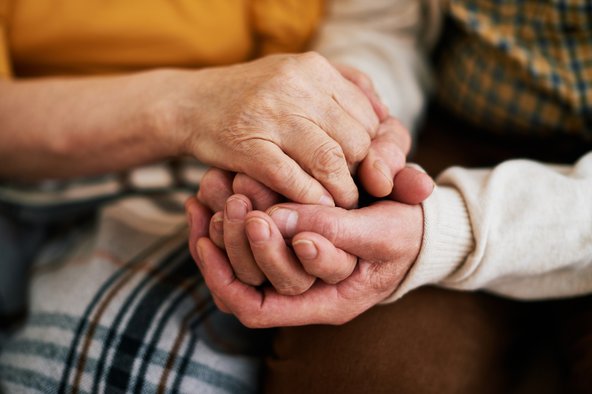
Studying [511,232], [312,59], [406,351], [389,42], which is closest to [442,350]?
[406,351]

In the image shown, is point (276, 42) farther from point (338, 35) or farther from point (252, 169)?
point (252, 169)

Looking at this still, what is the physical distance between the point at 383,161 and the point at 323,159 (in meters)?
0.08

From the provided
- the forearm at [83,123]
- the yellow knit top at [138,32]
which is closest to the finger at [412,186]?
the forearm at [83,123]

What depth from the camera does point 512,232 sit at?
1.87 ft

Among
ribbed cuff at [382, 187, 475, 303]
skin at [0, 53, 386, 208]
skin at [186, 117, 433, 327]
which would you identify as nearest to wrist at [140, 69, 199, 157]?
skin at [0, 53, 386, 208]

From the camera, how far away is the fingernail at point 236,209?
52 centimetres

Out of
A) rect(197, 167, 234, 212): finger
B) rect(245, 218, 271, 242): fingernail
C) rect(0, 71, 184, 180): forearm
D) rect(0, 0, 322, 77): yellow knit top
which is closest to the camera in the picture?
rect(245, 218, 271, 242): fingernail

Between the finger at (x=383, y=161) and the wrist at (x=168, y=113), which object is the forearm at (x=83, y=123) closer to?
the wrist at (x=168, y=113)

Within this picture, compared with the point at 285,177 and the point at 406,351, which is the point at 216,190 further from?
the point at 406,351

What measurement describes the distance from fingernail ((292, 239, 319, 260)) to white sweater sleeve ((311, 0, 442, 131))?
1.32 ft

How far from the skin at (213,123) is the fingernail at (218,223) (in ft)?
0.21

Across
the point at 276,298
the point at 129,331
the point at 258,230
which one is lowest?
the point at 129,331

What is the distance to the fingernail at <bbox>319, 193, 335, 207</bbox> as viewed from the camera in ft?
1.80

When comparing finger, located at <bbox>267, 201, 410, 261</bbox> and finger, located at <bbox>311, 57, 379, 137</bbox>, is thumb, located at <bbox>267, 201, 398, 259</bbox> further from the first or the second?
finger, located at <bbox>311, 57, 379, 137</bbox>
